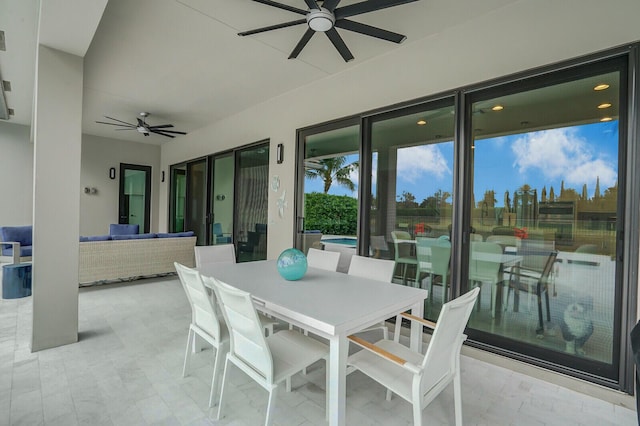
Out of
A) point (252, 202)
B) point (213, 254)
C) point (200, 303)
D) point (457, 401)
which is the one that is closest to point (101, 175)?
point (252, 202)

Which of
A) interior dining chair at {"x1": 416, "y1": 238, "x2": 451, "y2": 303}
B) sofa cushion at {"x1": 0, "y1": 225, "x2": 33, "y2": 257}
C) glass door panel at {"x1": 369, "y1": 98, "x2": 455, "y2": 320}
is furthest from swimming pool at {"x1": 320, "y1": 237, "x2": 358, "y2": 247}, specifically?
sofa cushion at {"x1": 0, "y1": 225, "x2": 33, "y2": 257}

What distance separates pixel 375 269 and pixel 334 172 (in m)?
1.85

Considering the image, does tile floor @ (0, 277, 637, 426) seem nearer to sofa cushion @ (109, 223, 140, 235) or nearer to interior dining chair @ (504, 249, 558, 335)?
interior dining chair @ (504, 249, 558, 335)

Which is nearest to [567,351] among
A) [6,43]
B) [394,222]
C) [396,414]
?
[396,414]

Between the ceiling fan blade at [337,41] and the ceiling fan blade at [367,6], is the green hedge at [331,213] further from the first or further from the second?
the ceiling fan blade at [367,6]

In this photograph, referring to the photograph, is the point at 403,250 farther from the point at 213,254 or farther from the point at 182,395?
the point at 182,395

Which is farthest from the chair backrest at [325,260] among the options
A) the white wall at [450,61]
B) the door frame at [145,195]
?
the door frame at [145,195]

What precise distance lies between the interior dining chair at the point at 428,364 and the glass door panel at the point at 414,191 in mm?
1412

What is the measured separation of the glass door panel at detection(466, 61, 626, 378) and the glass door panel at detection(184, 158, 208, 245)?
5615 mm

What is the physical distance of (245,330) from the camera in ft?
5.42

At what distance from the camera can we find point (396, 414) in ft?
6.35

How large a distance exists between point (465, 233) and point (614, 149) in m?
1.20

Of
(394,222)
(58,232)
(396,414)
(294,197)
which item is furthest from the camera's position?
(294,197)

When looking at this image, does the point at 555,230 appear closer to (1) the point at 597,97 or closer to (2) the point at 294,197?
(1) the point at 597,97
